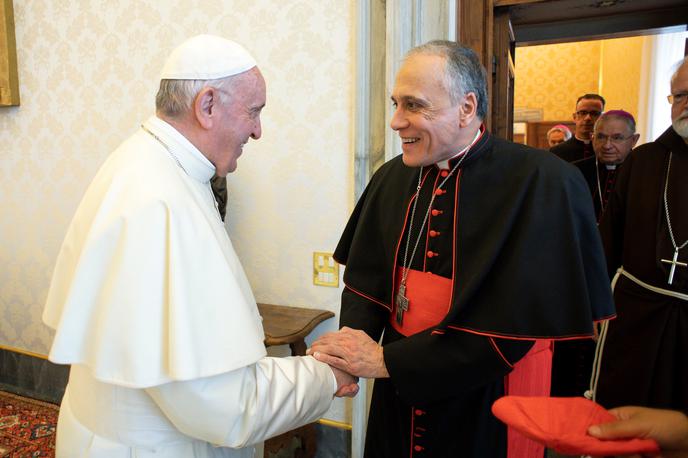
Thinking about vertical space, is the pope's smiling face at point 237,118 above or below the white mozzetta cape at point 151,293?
above

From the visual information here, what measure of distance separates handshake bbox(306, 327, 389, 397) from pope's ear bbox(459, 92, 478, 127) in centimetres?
75

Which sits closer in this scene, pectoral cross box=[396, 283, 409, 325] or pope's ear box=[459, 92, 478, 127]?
pope's ear box=[459, 92, 478, 127]

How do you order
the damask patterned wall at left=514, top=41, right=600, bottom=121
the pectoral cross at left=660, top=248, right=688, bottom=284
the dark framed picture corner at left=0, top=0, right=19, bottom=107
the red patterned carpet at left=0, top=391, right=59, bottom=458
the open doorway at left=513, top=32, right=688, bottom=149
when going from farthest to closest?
the damask patterned wall at left=514, top=41, right=600, bottom=121 → the open doorway at left=513, top=32, right=688, bottom=149 → the dark framed picture corner at left=0, top=0, right=19, bottom=107 → the red patterned carpet at left=0, top=391, right=59, bottom=458 → the pectoral cross at left=660, top=248, right=688, bottom=284

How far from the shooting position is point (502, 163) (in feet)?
5.44

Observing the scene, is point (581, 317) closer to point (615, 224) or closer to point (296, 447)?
point (615, 224)

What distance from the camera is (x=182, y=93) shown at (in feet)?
5.05

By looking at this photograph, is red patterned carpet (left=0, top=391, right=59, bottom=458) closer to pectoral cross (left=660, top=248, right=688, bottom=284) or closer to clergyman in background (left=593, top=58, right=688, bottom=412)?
clergyman in background (left=593, top=58, right=688, bottom=412)

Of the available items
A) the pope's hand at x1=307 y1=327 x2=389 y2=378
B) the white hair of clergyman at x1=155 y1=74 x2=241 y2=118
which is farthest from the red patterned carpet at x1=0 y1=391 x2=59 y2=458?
the white hair of clergyman at x1=155 y1=74 x2=241 y2=118

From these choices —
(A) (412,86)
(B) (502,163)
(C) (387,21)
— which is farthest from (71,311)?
(C) (387,21)

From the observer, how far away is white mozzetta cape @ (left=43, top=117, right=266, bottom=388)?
1296 mm

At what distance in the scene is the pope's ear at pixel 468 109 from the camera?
1613 mm

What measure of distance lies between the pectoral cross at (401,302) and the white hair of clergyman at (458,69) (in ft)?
2.02

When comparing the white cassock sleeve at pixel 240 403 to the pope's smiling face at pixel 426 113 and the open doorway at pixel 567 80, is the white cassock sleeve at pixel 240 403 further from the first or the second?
the open doorway at pixel 567 80

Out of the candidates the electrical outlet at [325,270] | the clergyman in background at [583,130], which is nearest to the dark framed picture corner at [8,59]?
the electrical outlet at [325,270]
